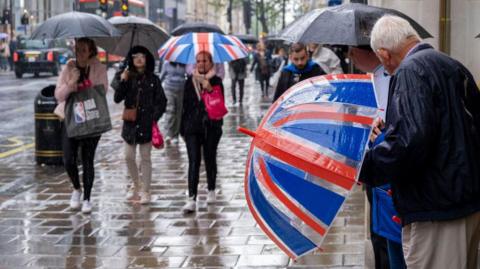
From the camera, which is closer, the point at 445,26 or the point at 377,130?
the point at 377,130

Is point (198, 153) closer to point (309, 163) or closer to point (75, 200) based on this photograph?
point (75, 200)

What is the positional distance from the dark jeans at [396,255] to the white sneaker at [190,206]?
4.46m

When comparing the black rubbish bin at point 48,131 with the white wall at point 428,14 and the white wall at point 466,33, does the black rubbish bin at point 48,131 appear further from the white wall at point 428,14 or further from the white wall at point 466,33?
the white wall at point 466,33

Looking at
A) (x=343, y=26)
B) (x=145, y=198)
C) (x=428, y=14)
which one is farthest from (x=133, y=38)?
(x=343, y=26)

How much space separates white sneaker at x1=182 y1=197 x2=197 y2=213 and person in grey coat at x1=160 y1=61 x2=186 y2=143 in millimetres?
6266

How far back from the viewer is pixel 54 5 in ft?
231

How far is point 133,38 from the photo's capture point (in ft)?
35.8

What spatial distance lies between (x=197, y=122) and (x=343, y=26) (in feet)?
13.3

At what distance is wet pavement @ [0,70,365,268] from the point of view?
22.5 ft

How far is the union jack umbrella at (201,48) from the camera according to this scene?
9.22 m

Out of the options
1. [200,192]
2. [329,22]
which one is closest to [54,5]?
[200,192]

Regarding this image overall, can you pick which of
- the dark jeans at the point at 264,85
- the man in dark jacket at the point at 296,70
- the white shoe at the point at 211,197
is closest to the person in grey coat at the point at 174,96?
the white shoe at the point at 211,197

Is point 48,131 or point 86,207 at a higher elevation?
point 48,131

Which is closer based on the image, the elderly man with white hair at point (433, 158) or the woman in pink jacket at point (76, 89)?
the elderly man with white hair at point (433, 158)
